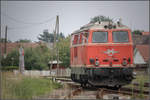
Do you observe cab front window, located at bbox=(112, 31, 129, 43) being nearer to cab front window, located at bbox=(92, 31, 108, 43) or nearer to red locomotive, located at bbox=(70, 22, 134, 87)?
red locomotive, located at bbox=(70, 22, 134, 87)

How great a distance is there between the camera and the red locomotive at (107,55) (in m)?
15.7

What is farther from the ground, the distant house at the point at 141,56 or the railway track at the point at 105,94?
the distant house at the point at 141,56

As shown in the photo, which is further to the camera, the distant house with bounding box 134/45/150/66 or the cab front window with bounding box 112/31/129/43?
the distant house with bounding box 134/45/150/66

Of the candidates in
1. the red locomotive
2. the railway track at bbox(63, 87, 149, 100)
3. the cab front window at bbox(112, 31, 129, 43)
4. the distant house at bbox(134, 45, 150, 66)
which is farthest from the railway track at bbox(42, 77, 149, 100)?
the distant house at bbox(134, 45, 150, 66)

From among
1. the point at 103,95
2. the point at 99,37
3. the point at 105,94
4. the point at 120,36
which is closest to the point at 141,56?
the point at 120,36

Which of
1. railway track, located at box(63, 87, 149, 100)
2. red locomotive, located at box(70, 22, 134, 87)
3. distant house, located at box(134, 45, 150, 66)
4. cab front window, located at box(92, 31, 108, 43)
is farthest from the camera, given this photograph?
distant house, located at box(134, 45, 150, 66)

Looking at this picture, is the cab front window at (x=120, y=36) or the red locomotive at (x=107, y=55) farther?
the cab front window at (x=120, y=36)

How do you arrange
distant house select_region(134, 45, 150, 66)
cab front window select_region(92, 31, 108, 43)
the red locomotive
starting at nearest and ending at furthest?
1. the red locomotive
2. cab front window select_region(92, 31, 108, 43)
3. distant house select_region(134, 45, 150, 66)

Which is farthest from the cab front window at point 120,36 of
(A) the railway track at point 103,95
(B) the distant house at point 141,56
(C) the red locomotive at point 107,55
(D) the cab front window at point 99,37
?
(B) the distant house at point 141,56

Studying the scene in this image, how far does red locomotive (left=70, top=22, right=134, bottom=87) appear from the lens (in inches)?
620

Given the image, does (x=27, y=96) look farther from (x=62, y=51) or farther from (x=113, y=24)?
(x=62, y=51)

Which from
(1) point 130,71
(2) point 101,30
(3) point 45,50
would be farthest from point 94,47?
(3) point 45,50

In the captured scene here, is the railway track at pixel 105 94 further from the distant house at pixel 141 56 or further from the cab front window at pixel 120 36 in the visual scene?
the distant house at pixel 141 56

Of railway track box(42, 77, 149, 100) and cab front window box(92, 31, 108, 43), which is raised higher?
cab front window box(92, 31, 108, 43)
